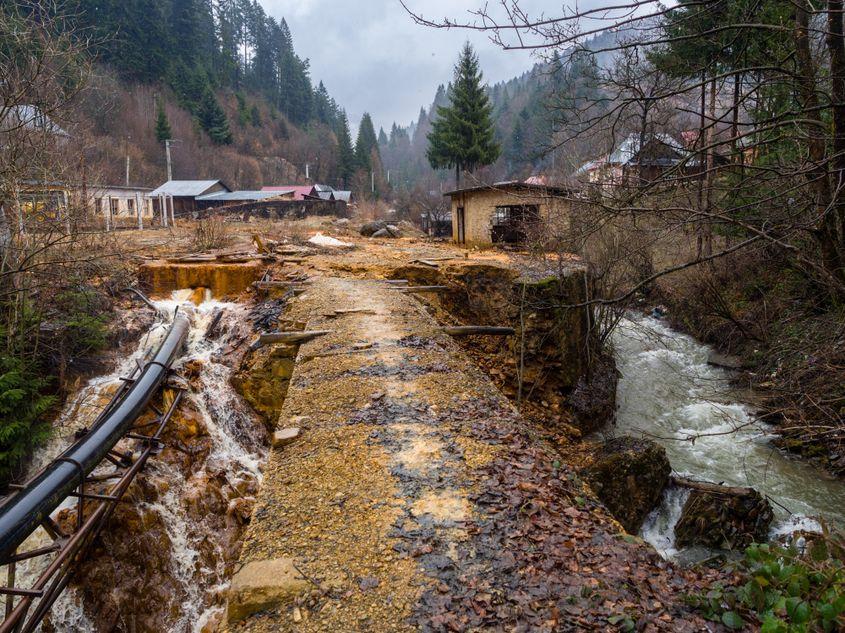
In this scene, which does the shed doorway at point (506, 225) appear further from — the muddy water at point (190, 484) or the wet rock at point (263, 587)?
the wet rock at point (263, 587)

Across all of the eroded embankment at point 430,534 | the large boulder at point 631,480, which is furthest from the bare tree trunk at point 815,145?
the large boulder at point 631,480

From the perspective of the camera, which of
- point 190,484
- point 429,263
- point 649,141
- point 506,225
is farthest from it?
point 506,225

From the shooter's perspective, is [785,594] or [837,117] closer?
[785,594]

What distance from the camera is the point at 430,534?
2883 millimetres

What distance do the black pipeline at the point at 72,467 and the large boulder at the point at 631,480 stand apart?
6.53 meters

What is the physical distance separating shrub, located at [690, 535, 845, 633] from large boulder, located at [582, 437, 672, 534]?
507 cm

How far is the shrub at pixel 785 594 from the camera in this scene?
1.93 metres

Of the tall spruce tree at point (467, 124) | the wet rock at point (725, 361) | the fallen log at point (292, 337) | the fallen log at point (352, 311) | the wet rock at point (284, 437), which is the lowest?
the wet rock at point (725, 361)

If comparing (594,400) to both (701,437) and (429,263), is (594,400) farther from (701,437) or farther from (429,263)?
(429,263)

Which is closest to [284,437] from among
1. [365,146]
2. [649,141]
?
[649,141]

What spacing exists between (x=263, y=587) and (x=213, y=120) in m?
63.0

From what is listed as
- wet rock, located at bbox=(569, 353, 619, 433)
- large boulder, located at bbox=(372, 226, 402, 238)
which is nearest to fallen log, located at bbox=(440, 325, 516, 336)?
wet rock, located at bbox=(569, 353, 619, 433)

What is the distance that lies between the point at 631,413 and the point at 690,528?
14.1ft

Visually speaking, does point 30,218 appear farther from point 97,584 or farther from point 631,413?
point 631,413
